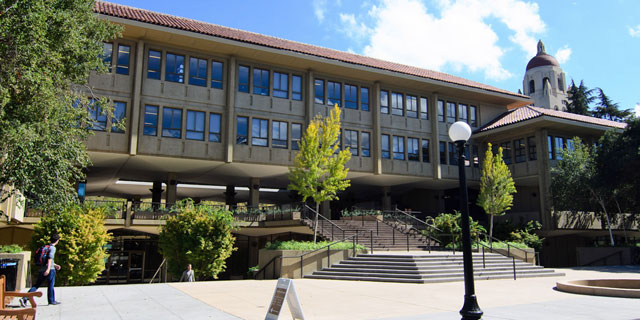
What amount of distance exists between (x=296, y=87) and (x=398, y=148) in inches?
332

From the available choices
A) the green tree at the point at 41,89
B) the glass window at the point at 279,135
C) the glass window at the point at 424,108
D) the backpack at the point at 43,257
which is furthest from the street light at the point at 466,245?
the glass window at the point at 424,108

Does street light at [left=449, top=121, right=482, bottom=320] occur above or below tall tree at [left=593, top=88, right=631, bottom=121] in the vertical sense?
below

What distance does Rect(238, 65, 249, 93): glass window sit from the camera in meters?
28.8

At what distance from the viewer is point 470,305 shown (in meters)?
7.43

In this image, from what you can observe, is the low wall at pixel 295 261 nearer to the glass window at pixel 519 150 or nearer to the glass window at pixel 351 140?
the glass window at pixel 351 140

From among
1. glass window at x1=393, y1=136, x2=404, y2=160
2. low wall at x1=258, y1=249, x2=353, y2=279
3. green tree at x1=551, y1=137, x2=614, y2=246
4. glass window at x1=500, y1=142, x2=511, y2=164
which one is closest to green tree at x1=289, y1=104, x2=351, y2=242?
low wall at x1=258, y1=249, x2=353, y2=279

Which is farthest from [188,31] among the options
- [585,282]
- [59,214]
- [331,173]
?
[585,282]

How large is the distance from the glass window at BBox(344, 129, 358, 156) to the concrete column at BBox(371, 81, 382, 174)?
133 cm

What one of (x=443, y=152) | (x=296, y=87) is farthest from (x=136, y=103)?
(x=443, y=152)

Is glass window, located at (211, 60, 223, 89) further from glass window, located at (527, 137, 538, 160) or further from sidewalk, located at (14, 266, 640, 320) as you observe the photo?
glass window, located at (527, 137, 538, 160)

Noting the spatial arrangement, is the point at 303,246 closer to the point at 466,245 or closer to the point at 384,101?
the point at 466,245

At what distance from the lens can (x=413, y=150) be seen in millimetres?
34062

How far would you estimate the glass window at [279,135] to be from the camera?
2919 cm

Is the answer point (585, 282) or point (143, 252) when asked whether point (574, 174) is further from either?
point (143, 252)
